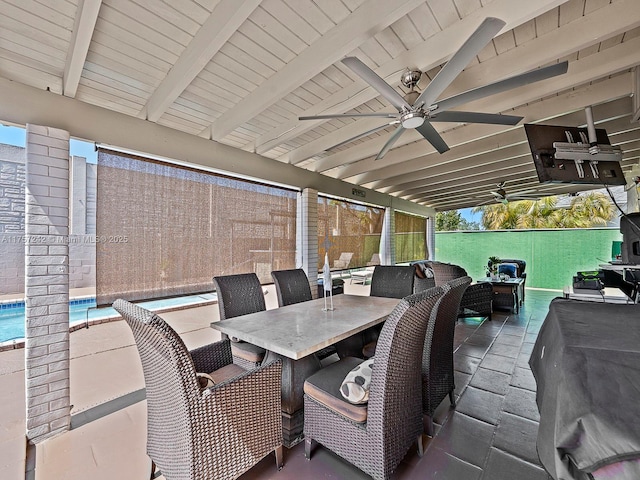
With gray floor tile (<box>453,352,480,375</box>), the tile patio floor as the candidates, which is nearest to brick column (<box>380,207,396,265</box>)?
the tile patio floor

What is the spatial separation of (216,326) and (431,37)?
2.65 meters

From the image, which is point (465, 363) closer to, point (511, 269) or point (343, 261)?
point (343, 261)

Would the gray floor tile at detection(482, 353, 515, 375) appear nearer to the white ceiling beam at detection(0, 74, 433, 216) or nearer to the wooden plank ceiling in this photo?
the wooden plank ceiling

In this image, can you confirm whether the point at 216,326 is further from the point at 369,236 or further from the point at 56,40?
the point at 369,236

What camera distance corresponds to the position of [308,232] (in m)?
4.75

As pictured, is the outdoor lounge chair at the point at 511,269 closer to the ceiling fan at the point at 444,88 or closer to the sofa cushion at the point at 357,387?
the ceiling fan at the point at 444,88

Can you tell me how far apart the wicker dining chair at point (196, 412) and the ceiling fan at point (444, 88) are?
1873 millimetres

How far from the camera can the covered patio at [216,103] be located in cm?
178

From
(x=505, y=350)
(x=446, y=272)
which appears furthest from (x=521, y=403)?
(x=446, y=272)

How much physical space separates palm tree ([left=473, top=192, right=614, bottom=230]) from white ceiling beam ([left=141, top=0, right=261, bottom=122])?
45.1 ft

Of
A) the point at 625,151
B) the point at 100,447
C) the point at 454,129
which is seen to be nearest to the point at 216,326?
the point at 100,447

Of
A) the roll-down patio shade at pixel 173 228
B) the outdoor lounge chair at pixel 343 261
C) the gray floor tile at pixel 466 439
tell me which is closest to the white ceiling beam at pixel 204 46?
the roll-down patio shade at pixel 173 228

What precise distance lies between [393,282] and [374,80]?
7.55ft

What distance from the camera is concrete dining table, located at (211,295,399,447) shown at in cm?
174
